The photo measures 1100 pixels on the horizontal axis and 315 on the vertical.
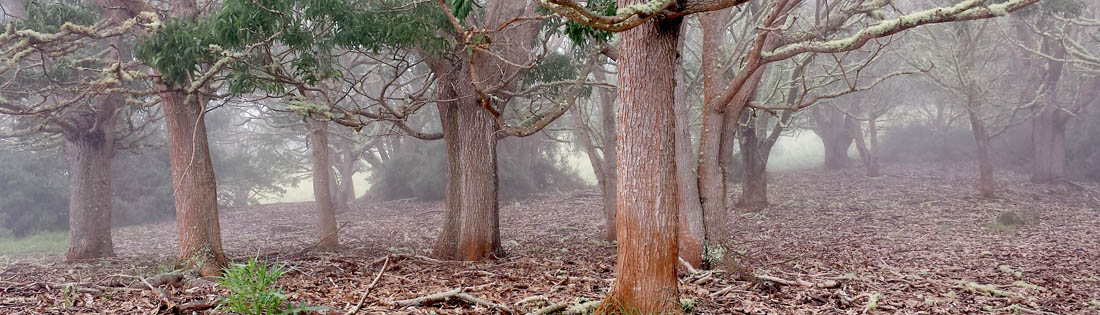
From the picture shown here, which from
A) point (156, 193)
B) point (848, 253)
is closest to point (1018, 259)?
point (848, 253)

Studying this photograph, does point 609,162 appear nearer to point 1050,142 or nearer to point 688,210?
point 688,210

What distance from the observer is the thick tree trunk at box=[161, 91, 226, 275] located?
818 centimetres

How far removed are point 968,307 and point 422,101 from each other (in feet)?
20.1

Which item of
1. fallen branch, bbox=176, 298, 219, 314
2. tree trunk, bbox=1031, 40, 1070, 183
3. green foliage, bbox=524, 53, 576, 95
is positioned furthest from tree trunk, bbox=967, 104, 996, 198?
fallen branch, bbox=176, 298, 219, 314

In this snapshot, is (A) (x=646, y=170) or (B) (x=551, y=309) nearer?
(A) (x=646, y=170)

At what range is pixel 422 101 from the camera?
8125 millimetres

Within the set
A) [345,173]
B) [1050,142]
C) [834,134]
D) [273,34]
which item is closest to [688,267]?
[273,34]

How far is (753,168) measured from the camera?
49.3 ft

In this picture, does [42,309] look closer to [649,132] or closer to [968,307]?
[649,132]

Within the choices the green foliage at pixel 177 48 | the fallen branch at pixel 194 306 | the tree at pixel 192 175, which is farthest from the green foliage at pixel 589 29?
the tree at pixel 192 175

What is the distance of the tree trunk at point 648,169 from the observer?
4449mm

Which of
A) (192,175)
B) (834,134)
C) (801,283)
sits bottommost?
(801,283)

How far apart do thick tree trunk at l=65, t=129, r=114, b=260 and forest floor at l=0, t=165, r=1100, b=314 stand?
2.02 feet

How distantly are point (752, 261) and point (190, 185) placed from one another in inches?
290
